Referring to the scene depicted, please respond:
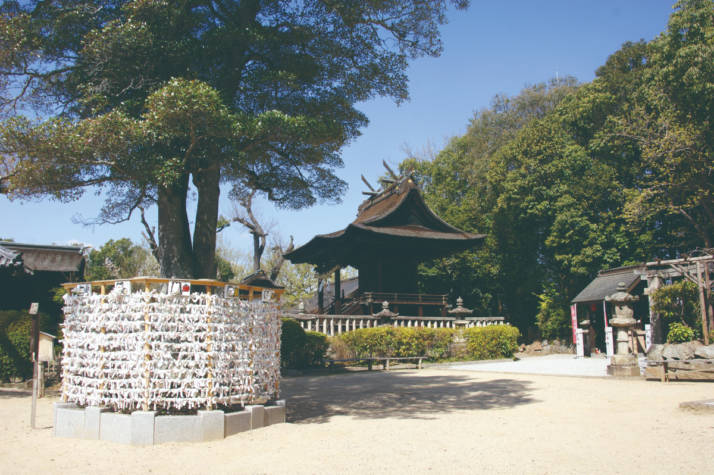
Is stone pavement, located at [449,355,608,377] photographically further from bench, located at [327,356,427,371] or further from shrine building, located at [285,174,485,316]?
shrine building, located at [285,174,485,316]

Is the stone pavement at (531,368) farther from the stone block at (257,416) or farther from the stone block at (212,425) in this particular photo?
the stone block at (212,425)

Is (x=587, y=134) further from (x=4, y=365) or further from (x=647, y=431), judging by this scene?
(x=4, y=365)

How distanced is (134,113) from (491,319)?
51.0 feet

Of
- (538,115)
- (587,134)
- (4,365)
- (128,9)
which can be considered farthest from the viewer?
(538,115)

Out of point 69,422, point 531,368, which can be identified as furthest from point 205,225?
point 531,368

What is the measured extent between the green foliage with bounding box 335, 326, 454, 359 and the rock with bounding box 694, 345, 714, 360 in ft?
25.4

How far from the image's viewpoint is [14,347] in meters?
11.8

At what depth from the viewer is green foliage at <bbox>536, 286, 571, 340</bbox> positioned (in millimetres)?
26156

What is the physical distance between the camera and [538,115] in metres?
36.0

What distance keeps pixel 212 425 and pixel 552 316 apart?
2385 centimetres

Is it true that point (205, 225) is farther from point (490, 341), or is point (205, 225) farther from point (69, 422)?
point (490, 341)

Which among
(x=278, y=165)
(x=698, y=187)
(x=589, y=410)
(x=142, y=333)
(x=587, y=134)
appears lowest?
(x=589, y=410)

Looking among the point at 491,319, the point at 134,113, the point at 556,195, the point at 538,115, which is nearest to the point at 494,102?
the point at 538,115

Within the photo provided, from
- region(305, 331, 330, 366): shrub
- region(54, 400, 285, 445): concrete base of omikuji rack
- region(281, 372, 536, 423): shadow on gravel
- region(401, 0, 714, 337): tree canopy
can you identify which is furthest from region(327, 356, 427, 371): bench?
region(401, 0, 714, 337): tree canopy
